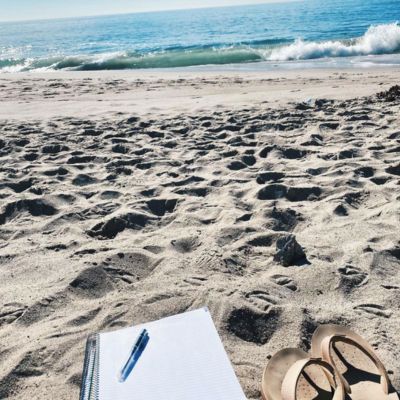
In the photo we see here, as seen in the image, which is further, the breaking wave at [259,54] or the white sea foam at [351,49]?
the breaking wave at [259,54]

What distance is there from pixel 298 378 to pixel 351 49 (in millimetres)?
17890

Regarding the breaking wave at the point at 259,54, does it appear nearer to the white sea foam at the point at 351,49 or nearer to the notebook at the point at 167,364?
the white sea foam at the point at 351,49

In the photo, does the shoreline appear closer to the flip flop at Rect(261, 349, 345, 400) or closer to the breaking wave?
the flip flop at Rect(261, 349, 345, 400)

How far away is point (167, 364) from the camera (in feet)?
6.34

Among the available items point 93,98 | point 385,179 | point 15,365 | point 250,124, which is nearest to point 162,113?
point 250,124

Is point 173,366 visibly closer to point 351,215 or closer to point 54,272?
point 54,272

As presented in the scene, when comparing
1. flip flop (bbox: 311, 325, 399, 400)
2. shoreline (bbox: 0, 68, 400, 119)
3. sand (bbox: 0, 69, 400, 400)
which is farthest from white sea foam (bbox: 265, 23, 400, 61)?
flip flop (bbox: 311, 325, 399, 400)

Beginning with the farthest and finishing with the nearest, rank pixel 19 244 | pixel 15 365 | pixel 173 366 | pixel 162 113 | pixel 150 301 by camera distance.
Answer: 1. pixel 162 113
2. pixel 19 244
3. pixel 150 301
4. pixel 15 365
5. pixel 173 366

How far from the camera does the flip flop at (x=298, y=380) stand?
1769mm

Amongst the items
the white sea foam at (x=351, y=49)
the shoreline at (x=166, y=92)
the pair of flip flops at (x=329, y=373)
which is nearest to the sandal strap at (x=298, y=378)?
the pair of flip flops at (x=329, y=373)

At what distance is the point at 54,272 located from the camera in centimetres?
280

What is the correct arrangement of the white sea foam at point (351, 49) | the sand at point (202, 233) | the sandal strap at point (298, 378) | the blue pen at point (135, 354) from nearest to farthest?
the sandal strap at point (298, 378), the blue pen at point (135, 354), the sand at point (202, 233), the white sea foam at point (351, 49)

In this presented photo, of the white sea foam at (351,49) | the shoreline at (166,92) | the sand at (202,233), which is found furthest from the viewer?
the white sea foam at (351,49)

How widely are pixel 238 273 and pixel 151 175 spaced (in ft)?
6.35
